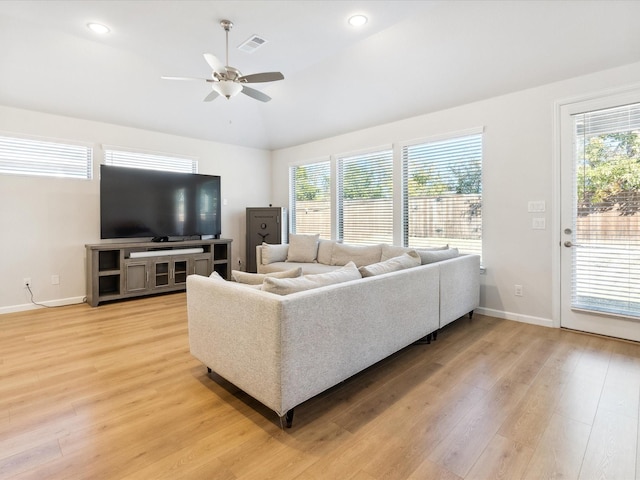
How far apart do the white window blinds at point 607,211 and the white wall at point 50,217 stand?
5804 millimetres

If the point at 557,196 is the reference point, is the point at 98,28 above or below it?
above

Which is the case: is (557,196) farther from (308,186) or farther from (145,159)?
(145,159)

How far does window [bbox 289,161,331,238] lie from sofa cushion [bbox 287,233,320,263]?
0.77m

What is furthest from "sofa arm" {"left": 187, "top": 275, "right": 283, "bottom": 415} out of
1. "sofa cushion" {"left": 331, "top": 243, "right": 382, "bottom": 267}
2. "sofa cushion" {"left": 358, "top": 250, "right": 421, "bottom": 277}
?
"sofa cushion" {"left": 331, "top": 243, "right": 382, "bottom": 267}

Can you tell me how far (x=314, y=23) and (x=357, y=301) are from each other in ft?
9.06

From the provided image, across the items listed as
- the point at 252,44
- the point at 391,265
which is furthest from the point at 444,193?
the point at 252,44

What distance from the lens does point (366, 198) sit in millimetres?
5324

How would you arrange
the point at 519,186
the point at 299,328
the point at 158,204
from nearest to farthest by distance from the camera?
the point at 299,328, the point at 519,186, the point at 158,204

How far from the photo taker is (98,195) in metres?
4.81

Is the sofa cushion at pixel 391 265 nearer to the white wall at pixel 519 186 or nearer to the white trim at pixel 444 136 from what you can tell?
the white wall at pixel 519 186

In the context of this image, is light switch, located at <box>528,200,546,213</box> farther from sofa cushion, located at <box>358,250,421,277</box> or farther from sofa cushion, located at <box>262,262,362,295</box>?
sofa cushion, located at <box>262,262,362,295</box>

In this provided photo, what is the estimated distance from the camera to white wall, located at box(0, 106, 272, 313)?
13.6ft

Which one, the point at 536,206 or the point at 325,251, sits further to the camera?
the point at 325,251

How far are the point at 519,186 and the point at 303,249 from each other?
303 cm
